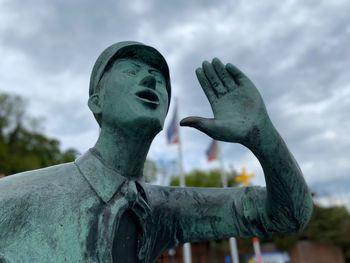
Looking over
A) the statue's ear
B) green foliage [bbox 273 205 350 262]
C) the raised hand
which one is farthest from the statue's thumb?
green foliage [bbox 273 205 350 262]

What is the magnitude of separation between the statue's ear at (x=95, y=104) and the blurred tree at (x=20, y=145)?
24758 millimetres

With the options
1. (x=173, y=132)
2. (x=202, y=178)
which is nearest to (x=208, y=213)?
(x=173, y=132)

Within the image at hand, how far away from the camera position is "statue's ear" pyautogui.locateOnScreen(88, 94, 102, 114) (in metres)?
1.87

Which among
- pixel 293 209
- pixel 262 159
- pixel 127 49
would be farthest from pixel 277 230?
pixel 127 49

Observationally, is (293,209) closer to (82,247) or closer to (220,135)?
(220,135)

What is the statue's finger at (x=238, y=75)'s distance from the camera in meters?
1.74

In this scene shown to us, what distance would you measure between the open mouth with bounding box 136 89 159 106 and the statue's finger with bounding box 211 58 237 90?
0.34 m

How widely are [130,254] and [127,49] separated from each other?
3.38 feet

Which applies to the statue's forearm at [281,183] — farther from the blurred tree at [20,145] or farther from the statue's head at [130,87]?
the blurred tree at [20,145]

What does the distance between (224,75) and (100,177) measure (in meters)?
0.79

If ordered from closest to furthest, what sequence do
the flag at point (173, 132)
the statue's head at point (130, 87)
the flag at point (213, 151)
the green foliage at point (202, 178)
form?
the statue's head at point (130, 87)
the flag at point (173, 132)
the flag at point (213, 151)
the green foliage at point (202, 178)

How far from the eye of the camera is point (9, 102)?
1062 inches

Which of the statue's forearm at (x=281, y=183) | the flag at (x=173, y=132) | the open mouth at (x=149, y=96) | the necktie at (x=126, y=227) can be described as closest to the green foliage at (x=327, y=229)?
the flag at (x=173, y=132)

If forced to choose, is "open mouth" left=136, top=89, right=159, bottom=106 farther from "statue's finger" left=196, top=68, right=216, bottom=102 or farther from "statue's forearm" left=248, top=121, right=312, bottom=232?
"statue's forearm" left=248, top=121, right=312, bottom=232
